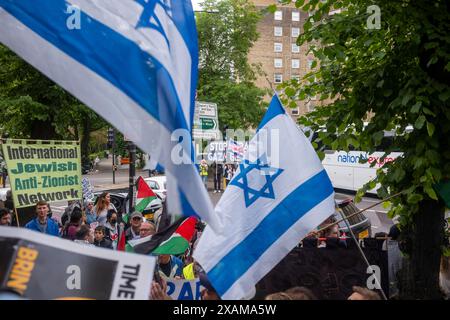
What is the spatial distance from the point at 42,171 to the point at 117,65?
226 inches

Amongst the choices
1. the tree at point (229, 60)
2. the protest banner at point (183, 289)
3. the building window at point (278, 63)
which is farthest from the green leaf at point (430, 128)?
the building window at point (278, 63)

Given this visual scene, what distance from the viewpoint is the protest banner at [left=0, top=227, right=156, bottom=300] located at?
243 cm

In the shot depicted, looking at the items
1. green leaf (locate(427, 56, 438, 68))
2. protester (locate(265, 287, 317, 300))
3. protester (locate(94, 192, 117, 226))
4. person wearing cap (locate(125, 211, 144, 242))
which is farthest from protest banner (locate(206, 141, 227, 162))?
protester (locate(265, 287, 317, 300))

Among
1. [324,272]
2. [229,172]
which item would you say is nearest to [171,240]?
[324,272]

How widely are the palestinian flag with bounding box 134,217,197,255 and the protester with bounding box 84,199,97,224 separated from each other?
4832 mm

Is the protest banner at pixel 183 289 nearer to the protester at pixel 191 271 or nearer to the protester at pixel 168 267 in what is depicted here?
the protester at pixel 191 271

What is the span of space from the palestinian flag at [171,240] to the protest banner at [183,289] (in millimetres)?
625

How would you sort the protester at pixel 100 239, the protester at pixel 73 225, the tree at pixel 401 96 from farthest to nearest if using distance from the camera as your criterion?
the protester at pixel 73 225 < the protester at pixel 100 239 < the tree at pixel 401 96

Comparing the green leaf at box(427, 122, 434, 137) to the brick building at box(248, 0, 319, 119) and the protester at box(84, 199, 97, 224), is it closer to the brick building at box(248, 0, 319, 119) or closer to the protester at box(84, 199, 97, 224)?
the protester at box(84, 199, 97, 224)

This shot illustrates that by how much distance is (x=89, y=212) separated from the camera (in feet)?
38.4

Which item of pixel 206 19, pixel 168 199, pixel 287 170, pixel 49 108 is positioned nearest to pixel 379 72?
pixel 287 170

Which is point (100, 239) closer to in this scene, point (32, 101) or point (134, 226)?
point (134, 226)

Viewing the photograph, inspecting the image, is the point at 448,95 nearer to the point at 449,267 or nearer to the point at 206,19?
the point at 449,267

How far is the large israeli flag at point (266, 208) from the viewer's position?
3920mm
